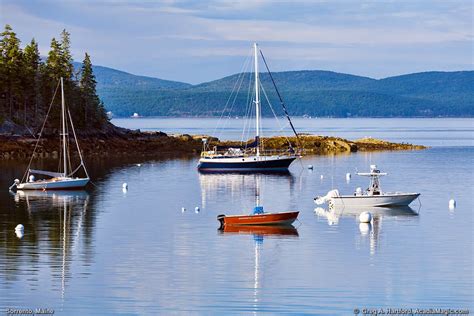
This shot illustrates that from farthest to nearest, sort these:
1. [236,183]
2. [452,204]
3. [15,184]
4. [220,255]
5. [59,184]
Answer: [236,183], [59,184], [15,184], [452,204], [220,255]

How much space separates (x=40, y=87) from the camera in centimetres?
12262

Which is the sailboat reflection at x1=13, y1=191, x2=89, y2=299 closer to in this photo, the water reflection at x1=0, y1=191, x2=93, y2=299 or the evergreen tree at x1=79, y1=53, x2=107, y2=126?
the water reflection at x1=0, y1=191, x2=93, y2=299

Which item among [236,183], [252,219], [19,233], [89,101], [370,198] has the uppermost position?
[89,101]

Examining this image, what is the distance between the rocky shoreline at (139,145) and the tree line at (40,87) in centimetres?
406

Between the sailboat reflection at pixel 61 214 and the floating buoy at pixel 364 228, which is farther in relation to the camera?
the floating buoy at pixel 364 228

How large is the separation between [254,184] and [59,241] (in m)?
33.8

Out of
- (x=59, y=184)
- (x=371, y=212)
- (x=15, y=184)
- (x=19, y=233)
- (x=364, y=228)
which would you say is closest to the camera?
(x=19, y=233)

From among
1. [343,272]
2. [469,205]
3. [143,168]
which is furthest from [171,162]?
[343,272]

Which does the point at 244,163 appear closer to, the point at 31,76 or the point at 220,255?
the point at 31,76

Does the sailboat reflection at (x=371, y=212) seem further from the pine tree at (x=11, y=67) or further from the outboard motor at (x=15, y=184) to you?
the pine tree at (x=11, y=67)

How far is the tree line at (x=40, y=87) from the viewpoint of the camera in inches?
4594

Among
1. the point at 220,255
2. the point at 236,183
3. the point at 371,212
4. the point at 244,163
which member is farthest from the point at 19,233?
the point at 244,163

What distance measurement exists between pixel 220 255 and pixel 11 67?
270 ft

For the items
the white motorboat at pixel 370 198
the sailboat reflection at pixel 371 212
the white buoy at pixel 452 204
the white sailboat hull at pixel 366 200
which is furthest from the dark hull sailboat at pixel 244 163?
the white sailboat hull at pixel 366 200
